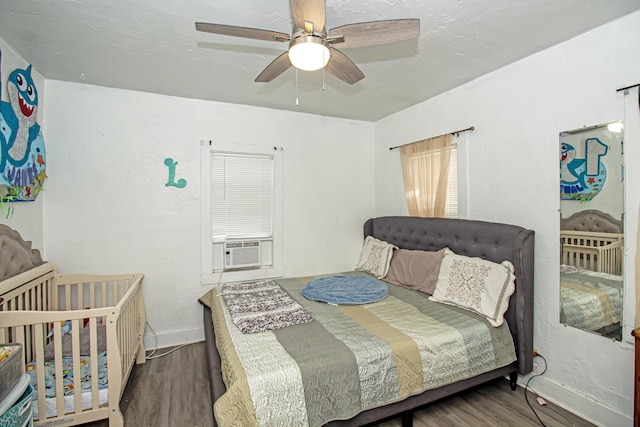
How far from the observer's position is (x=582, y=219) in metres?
2.07

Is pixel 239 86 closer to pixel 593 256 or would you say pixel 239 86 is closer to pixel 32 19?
pixel 32 19

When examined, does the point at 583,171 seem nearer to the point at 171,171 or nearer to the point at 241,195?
the point at 241,195

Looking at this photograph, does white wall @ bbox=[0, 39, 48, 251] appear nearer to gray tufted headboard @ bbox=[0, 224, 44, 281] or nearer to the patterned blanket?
gray tufted headboard @ bbox=[0, 224, 44, 281]

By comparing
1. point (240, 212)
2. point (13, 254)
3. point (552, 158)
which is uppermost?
point (552, 158)

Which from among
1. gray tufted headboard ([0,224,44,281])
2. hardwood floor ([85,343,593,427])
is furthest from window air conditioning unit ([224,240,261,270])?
gray tufted headboard ([0,224,44,281])

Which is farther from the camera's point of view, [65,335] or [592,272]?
[65,335]

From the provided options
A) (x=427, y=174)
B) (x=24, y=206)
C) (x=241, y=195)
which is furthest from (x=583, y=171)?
(x=24, y=206)

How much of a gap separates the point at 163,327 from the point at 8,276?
1.38 meters

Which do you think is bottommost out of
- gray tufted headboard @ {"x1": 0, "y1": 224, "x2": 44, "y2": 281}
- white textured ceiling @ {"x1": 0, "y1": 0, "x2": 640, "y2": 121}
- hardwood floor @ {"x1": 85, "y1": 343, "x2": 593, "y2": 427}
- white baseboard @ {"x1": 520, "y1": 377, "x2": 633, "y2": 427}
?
hardwood floor @ {"x1": 85, "y1": 343, "x2": 593, "y2": 427}

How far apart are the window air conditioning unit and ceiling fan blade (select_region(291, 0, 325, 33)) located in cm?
245

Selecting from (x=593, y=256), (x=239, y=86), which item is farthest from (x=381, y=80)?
(x=593, y=256)

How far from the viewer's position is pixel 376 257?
3.43 metres

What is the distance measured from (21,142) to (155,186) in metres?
1.01

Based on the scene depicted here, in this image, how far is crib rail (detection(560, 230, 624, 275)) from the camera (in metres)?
1.91
